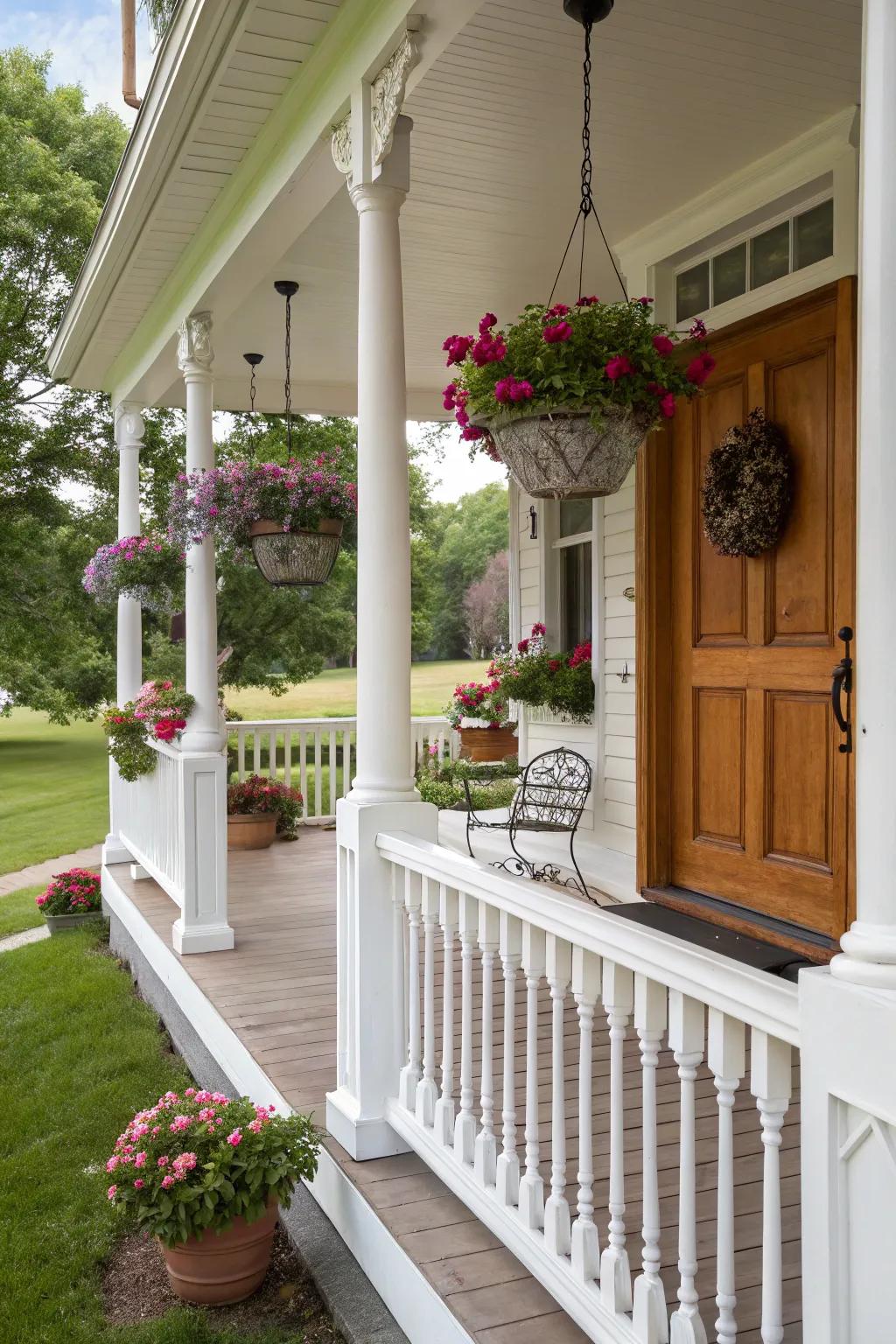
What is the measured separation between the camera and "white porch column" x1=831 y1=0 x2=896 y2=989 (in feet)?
4.44

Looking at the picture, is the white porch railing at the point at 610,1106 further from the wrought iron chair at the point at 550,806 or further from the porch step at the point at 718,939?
the wrought iron chair at the point at 550,806

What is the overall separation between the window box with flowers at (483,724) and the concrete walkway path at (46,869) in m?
4.93

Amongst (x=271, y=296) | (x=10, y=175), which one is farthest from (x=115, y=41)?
(x=271, y=296)

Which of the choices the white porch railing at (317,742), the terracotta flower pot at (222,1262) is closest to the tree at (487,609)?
the white porch railing at (317,742)

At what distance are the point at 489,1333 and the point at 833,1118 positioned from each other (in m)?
1.00

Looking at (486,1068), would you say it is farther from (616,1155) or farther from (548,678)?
(548,678)

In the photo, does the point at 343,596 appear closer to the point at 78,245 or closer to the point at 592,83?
the point at 78,245

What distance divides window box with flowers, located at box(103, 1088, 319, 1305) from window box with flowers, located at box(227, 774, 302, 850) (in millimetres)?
4429

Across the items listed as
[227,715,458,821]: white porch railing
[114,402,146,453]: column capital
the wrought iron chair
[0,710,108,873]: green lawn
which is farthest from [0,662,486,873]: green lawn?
the wrought iron chair

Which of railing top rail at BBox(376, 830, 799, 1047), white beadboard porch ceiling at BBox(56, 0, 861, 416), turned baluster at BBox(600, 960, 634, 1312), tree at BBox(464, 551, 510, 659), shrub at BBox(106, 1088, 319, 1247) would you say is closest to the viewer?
railing top rail at BBox(376, 830, 799, 1047)

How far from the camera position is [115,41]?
1293 inches

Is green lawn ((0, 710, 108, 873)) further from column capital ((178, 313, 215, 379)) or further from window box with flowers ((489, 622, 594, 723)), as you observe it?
column capital ((178, 313, 215, 379))

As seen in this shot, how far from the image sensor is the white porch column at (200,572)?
4.95 m

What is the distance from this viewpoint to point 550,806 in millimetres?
5270
